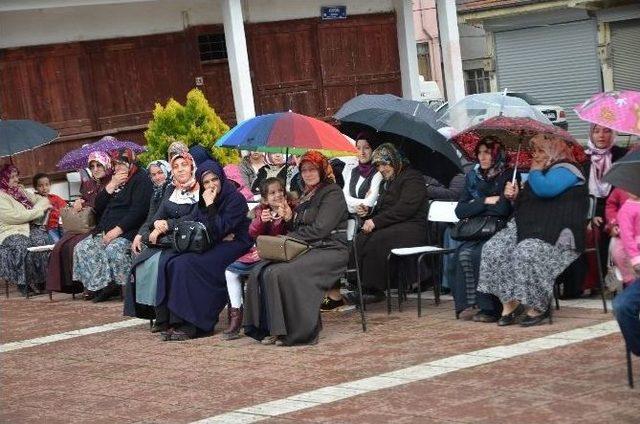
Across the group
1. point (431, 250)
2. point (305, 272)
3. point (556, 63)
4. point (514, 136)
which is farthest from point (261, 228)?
point (556, 63)

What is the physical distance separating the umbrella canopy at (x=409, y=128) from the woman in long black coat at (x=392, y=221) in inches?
12.1

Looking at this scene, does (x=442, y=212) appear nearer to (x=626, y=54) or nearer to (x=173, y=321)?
(x=173, y=321)

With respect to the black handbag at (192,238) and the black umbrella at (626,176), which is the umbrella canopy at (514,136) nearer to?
the black handbag at (192,238)

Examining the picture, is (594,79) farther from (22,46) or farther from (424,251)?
(424,251)

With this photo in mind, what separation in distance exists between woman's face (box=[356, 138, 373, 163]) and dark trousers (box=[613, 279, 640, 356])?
17.4 ft

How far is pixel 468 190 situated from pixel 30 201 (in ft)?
23.0

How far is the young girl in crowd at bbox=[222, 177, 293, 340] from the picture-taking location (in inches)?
483

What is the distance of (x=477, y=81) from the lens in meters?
44.2

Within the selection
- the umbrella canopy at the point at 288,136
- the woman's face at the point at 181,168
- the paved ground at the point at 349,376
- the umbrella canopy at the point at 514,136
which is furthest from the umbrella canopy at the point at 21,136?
the umbrella canopy at the point at 514,136

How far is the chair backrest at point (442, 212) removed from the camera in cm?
1294

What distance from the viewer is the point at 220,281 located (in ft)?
41.5

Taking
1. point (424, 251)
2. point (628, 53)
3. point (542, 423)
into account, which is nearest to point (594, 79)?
point (628, 53)

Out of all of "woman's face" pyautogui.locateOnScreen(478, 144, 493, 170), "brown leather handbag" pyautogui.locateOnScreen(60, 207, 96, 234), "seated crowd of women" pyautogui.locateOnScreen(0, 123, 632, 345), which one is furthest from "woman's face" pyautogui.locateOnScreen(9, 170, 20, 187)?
"woman's face" pyautogui.locateOnScreen(478, 144, 493, 170)

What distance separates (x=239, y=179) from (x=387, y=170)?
325cm
